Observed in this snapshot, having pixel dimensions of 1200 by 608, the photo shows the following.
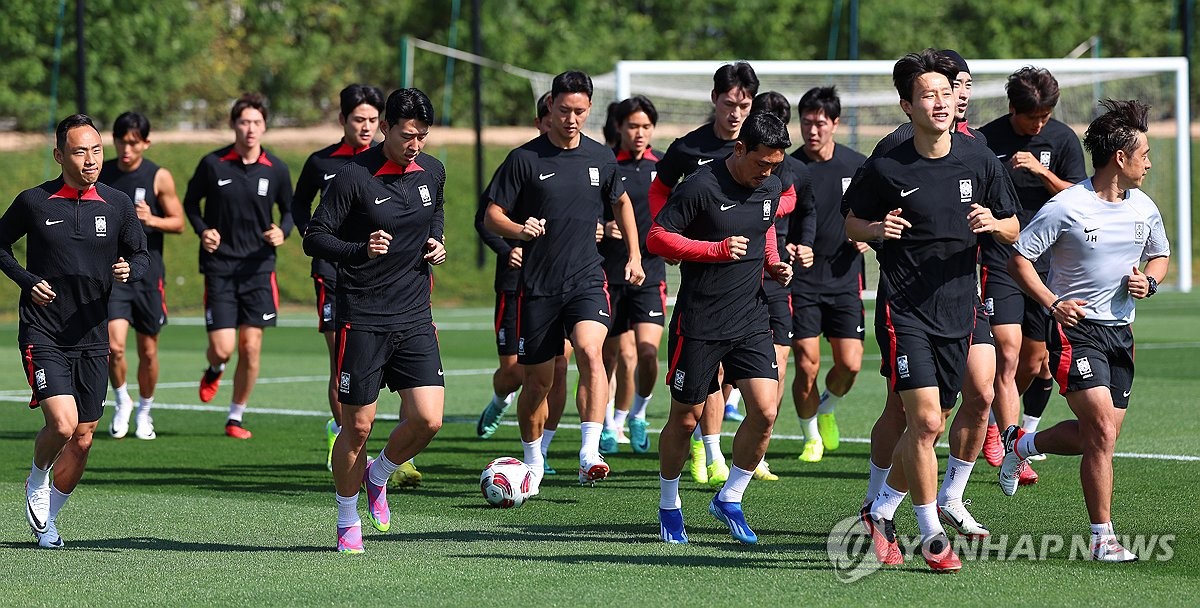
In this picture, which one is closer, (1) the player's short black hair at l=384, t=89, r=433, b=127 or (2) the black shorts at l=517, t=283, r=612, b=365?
(1) the player's short black hair at l=384, t=89, r=433, b=127

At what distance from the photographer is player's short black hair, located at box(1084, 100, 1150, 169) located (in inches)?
285

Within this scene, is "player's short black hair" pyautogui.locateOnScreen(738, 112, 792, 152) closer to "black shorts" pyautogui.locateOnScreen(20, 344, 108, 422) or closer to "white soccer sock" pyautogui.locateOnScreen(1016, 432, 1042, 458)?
"white soccer sock" pyautogui.locateOnScreen(1016, 432, 1042, 458)

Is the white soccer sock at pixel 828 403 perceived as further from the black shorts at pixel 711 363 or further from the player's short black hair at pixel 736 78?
the black shorts at pixel 711 363

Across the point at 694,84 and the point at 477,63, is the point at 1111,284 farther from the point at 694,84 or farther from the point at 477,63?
the point at 477,63

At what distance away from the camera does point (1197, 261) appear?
39.4 metres

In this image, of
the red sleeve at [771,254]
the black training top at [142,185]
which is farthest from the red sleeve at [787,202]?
the black training top at [142,185]

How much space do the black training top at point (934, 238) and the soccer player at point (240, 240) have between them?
6.57 meters

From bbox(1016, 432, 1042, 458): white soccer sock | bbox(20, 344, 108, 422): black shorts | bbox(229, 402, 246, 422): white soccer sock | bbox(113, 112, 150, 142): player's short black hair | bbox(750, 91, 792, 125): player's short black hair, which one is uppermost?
bbox(750, 91, 792, 125): player's short black hair

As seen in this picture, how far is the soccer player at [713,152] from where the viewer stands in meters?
9.95

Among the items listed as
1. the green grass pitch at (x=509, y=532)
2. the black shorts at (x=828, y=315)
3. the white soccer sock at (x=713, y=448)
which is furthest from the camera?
the black shorts at (x=828, y=315)

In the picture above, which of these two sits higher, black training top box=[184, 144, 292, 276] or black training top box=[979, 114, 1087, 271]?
black training top box=[979, 114, 1087, 271]

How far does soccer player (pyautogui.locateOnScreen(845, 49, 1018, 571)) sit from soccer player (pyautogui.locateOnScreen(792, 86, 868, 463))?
3.47 meters

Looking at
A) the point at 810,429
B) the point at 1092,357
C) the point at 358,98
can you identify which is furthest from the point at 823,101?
the point at 1092,357

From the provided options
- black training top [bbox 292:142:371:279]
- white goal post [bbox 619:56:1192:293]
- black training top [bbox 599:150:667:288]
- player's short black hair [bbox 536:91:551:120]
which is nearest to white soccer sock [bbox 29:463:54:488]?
black training top [bbox 292:142:371:279]
